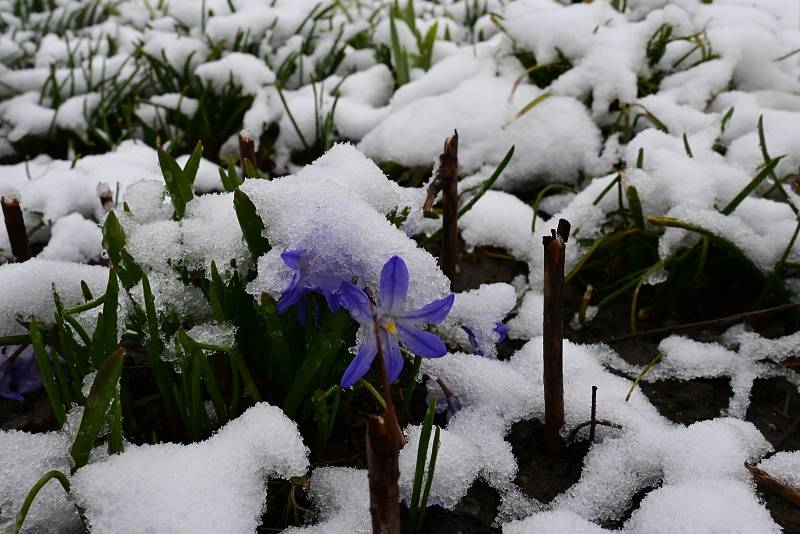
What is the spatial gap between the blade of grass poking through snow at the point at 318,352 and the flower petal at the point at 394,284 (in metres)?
0.09

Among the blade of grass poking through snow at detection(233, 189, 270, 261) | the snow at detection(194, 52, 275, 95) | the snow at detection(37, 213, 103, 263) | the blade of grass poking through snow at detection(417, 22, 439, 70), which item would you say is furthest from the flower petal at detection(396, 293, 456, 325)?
the blade of grass poking through snow at detection(417, 22, 439, 70)

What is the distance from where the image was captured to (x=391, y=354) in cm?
92

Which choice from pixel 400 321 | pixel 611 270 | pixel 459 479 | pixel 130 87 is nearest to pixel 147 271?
pixel 400 321

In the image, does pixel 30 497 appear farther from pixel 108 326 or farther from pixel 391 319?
pixel 391 319

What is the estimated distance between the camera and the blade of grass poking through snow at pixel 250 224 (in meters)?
0.98

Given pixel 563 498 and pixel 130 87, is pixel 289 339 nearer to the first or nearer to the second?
pixel 563 498

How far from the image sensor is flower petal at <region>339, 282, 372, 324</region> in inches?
34.8

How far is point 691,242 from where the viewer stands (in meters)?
1.54

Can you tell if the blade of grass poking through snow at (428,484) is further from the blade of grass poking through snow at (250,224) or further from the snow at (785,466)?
the snow at (785,466)

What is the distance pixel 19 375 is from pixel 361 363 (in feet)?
2.34

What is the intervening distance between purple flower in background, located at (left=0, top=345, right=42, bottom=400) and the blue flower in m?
0.66

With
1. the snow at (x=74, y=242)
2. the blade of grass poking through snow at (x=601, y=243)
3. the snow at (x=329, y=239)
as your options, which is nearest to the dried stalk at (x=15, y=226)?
the snow at (x=74, y=242)

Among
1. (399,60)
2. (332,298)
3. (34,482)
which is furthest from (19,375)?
(399,60)

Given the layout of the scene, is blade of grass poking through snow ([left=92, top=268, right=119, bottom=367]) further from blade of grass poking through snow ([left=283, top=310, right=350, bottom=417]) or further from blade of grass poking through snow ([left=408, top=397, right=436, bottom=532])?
blade of grass poking through snow ([left=408, top=397, right=436, bottom=532])
